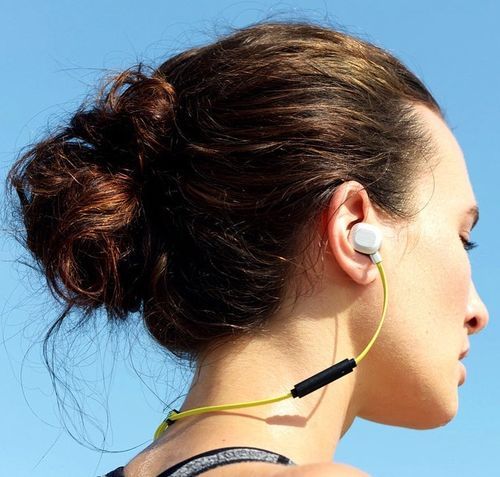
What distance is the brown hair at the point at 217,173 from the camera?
9.95ft

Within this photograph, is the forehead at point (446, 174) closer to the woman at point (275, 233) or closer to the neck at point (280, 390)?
the woman at point (275, 233)

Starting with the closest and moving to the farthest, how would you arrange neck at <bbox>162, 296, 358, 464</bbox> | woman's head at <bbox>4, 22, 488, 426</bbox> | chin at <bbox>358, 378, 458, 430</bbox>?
neck at <bbox>162, 296, 358, 464</bbox> < woman's head at <bbox>4, 22, 488, 426</bbox> < chin at <bbox>358, 378, 458, 430</bbox>

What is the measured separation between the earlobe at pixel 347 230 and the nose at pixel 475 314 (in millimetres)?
426

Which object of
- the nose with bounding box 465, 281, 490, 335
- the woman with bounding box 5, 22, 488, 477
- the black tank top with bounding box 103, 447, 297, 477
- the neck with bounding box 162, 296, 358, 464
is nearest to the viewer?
the black tank top with bounding box 103, 447, 297, 477

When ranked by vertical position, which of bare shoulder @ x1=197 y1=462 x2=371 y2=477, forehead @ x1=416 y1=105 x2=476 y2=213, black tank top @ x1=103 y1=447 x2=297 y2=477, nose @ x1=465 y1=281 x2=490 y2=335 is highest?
forehead @ x1=416 y1=105 x2=476 y2=213

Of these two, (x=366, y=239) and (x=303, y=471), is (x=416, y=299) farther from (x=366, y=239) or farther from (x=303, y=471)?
(x=303, y=471)

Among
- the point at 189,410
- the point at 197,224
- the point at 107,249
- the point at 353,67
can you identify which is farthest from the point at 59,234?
the point at 353,67

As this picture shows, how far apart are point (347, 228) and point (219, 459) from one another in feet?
2.52

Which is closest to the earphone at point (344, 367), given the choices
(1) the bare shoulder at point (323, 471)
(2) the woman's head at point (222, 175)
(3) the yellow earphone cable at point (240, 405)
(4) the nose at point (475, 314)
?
(3) the yellow earphone cable at point (240, 405)

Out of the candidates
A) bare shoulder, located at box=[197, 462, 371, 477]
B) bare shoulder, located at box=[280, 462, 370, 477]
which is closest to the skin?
bare shoulder, located at box=[197, 462, 371, 477]

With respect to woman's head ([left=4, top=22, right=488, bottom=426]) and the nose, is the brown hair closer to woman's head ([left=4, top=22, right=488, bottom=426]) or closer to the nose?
woman's head ([left=4, top=22, right=488, bottom=426])

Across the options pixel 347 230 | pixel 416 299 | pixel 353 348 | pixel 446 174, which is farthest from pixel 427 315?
pixel 446 174

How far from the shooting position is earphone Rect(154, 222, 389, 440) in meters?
2.82

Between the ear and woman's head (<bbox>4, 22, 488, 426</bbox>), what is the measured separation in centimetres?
3
